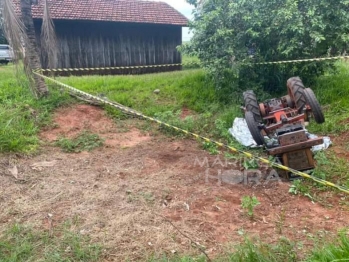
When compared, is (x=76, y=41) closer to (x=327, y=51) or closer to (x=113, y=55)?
(x=113, y=55)

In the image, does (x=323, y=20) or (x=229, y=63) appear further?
(x=229, y=63)

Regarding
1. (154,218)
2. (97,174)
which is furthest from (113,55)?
(154,218)

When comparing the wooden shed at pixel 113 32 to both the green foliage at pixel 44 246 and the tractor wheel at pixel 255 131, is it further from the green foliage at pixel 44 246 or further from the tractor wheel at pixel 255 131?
the green foliage at pixel 44 246

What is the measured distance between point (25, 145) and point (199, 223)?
10.5 feet

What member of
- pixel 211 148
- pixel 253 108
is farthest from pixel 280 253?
pixel 211 148

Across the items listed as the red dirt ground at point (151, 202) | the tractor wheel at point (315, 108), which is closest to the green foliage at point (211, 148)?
the red dirt ground at point (151, 202)

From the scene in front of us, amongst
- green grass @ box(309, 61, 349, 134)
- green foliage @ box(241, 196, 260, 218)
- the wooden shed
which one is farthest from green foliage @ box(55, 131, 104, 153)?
the wooden shed

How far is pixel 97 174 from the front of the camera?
408 centimetres

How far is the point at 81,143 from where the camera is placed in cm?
512

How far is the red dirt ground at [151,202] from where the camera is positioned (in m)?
2.76

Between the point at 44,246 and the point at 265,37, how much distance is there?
5.44 metres

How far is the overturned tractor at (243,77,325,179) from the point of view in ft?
11.8

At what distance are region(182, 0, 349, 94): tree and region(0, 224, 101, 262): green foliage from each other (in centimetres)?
450

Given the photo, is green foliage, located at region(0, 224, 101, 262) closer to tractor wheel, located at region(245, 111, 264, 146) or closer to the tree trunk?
tractor wheel, located at region(245, 111, 264, 146)
